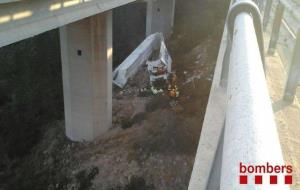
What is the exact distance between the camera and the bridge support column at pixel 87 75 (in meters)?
18.8

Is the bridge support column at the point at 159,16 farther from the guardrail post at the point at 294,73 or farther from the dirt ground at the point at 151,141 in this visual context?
the guardrail post at the point at 294,73

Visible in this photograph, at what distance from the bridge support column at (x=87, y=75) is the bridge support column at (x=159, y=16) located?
16.0m

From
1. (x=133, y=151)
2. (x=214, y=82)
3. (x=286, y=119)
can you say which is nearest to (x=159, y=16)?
(x=133, y=151)

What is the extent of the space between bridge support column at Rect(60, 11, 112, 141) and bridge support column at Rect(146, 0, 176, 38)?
52.4 feet

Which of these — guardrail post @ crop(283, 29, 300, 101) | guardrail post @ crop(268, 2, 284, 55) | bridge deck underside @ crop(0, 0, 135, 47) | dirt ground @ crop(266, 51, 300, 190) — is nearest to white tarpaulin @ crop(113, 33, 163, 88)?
bridge deck underside @ crop(0, 0, 135, 47)

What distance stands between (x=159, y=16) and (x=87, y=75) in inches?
708

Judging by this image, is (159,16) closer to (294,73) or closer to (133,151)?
(133,151)

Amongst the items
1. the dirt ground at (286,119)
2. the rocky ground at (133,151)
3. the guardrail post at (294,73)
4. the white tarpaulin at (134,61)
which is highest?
the guardrail post at (294,73)

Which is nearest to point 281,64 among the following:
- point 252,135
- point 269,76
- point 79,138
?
point 269,76

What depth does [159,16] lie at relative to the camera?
35.3 metres

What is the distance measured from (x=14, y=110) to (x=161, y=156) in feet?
45.4

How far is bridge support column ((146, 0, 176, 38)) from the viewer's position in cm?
3497

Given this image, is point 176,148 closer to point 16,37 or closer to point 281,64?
point 281,64

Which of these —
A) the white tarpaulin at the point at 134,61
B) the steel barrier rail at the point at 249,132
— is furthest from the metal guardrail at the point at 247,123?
the white tarpaulin at the point at 134,61
